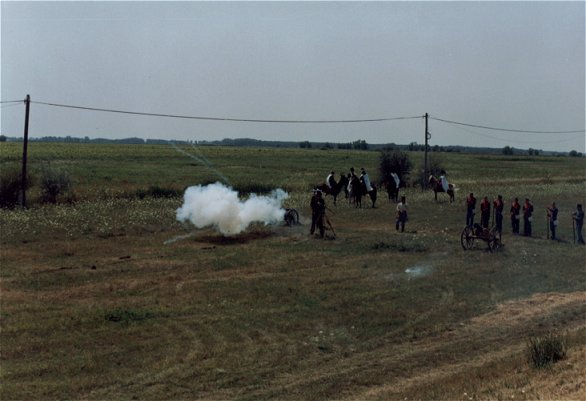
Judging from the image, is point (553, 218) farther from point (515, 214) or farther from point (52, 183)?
point (52, 183)

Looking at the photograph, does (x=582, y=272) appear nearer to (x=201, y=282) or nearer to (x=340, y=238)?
(x=340, y=238)

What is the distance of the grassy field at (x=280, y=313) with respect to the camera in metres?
10.6

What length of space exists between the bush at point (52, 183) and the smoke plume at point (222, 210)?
13147mm

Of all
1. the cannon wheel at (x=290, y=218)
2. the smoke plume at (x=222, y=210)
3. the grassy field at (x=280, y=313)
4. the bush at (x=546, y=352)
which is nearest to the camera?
the grassy field at (x=280, y=313)

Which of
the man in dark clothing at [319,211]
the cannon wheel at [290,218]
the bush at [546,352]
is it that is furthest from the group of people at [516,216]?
the bush at [546,352]

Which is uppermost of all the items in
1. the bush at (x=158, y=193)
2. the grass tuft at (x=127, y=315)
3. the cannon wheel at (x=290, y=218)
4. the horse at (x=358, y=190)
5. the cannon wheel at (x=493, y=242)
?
the horse at (x=358, y=190)

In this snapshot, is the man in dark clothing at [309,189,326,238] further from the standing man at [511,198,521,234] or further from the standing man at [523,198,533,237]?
the standing man at [523,198,533,237]

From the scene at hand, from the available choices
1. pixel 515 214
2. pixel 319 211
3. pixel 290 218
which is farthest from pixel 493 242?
pixel 290 218

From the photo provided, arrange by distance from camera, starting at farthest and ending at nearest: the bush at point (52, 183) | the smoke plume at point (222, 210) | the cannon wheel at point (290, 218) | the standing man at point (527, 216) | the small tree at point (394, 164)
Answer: the small tree at point (394, 164), the bush at point (52, 183), the cannon wheel at point (290, 218), the standing man at point (527, 216), the smoke plume at point (222, 210)

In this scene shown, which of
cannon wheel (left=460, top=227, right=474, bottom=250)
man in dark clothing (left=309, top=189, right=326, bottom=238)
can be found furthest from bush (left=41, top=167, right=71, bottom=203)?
cannon wheel (left=460, top=227, right=474, bottom=250)

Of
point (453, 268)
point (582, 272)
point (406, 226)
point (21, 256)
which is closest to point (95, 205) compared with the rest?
point (21, 256)

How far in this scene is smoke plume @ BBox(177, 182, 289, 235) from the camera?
25.8m

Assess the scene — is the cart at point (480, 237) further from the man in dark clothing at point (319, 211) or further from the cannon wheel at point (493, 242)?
the man in dark clothing at point (319, 211)

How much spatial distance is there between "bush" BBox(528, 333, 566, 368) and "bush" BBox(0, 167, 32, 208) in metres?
28.9
